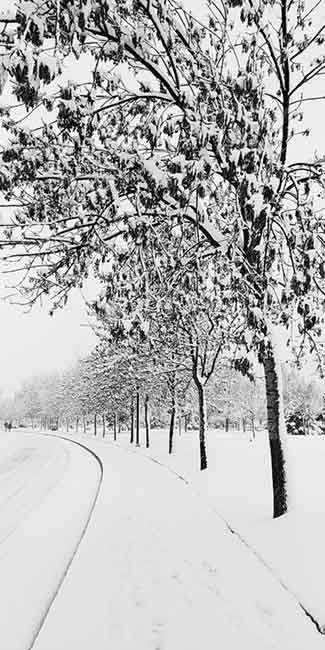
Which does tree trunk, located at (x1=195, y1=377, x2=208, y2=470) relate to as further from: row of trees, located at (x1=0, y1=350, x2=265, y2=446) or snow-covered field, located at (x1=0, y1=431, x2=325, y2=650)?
snow-covered field, located at (x1=0, y1=431, x2=325, y2=650)

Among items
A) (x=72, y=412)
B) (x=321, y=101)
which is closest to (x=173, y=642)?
(x=321, y=101)

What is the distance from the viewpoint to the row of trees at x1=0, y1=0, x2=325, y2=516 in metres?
5.13

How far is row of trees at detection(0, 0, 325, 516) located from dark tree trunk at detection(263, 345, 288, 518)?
25 mm

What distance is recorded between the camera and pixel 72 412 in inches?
3009

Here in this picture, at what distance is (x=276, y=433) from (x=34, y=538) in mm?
4627

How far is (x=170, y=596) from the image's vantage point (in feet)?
17.5

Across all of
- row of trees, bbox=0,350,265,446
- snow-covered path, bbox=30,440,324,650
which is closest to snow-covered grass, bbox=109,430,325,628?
snow-covered path, bbox=30,440,324,650

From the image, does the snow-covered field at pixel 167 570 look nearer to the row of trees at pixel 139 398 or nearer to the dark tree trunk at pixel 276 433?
the dark tree trunk at pixel 276 433

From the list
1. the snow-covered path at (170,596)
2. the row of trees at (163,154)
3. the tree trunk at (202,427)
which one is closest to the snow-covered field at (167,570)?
the snow-covered path at (170,596)

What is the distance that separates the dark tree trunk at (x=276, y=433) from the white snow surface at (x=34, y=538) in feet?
11.7

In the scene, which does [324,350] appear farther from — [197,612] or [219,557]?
[197,612]

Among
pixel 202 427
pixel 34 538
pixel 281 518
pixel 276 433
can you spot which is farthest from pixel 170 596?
pixel 202 427

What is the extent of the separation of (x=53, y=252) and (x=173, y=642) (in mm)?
5664

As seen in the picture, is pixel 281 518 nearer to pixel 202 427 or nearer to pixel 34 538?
pixel 34 538
